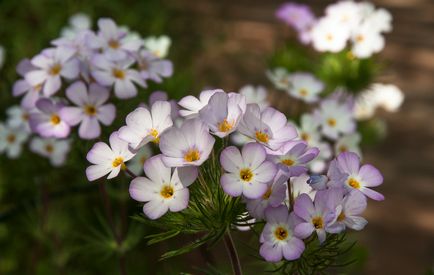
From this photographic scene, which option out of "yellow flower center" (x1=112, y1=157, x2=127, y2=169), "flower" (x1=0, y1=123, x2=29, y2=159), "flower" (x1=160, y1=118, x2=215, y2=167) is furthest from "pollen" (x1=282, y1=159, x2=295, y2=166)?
"flower" (x1=0, y1=123, x2=29, y2=159)

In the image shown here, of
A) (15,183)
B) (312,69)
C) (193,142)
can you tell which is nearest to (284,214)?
(193,142)

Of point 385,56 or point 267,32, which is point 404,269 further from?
point 267,32

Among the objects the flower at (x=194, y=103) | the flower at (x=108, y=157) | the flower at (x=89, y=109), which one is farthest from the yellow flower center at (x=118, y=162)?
the flower at (x=89, y=109)

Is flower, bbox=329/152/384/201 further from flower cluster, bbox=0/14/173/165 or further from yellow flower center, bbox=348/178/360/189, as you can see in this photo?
flower cluster, bbox=0/14/173/165

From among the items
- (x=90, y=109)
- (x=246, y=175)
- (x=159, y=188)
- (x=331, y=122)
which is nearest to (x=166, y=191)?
(x=159, y=188)

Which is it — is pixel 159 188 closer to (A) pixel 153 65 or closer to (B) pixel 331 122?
(A) pixel 153 65
